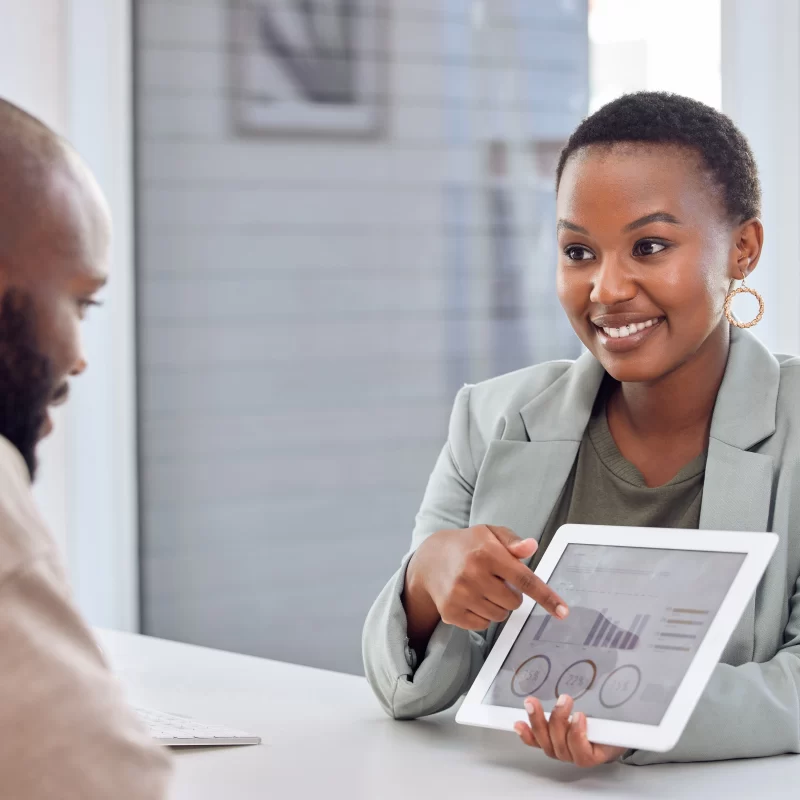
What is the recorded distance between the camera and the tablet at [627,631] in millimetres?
855

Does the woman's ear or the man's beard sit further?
the woman's ear

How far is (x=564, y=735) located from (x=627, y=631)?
0.10 metres

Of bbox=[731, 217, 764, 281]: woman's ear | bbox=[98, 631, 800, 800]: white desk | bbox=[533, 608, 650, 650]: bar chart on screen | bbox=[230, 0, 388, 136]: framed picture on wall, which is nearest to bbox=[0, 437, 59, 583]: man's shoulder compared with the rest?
bbox=[98, 631, 800, 800]: white desk

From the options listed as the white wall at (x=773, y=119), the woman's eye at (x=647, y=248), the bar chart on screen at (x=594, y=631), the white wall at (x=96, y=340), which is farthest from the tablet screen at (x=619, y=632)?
the white wall at (x=96, y=340)

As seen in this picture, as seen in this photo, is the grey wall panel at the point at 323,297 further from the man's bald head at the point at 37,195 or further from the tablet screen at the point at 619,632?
the man's bald head at the point at 37,195

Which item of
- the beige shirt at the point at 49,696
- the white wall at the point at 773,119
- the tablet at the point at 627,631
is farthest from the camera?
the white wall at the point at 773,119

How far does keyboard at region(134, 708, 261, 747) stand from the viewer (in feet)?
3.36

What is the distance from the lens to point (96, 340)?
6.81 ft

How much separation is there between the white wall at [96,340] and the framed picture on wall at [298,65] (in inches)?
9.0

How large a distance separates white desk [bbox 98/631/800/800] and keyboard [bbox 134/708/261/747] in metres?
0.01

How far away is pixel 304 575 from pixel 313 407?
337 millimetres

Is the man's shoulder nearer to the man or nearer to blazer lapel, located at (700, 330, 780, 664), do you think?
the man

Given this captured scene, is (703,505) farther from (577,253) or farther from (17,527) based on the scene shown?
(17,527)

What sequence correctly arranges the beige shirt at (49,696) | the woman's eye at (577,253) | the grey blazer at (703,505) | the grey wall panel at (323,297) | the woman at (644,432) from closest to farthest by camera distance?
the beige shirt at (49,696)
the grey blazer at (703,505)
the woman at (644,432)
the woman's eye at (577,253)
the grey wall panel at (323,297)
